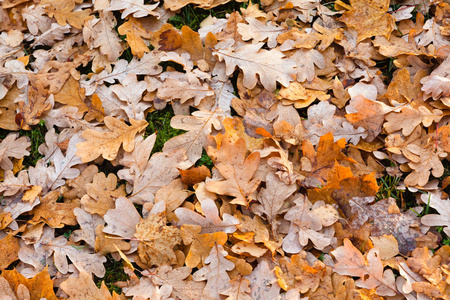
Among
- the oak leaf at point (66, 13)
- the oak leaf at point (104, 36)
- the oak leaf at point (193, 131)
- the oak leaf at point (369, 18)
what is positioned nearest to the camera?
the oak leaf at point (193, 131)

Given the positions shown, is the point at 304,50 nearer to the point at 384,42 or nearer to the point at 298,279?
the point at 384,42

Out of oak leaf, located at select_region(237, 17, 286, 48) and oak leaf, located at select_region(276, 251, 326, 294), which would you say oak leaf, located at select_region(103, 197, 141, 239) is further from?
oak leaf, located at select_region(237, 17, 286, 48)

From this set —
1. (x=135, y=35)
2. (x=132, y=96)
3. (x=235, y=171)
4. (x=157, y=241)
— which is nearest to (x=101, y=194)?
(x=157, y=241)

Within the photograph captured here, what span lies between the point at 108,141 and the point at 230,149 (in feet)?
2.46

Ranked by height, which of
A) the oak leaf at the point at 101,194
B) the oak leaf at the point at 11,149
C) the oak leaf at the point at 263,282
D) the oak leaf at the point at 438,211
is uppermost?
the oak leaf at the point at 11,149

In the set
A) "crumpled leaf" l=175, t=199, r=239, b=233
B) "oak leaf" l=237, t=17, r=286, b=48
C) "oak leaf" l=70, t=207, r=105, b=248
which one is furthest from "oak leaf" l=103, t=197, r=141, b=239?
"oak leaf" l=237, t=17, r=286, b=48

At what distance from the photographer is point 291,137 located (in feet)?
7.43

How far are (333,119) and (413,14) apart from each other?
1.01 m

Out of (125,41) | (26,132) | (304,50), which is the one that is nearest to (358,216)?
(304,50)

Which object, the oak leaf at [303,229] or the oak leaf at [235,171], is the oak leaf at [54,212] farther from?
the oak leaf at [303,229]

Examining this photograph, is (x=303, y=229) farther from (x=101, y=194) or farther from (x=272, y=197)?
(x=101, y=194)

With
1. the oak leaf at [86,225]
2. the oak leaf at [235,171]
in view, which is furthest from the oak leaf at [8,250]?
the oak leaf at [235,171]

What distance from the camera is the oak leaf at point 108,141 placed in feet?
7.55

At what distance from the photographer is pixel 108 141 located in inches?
92.1
